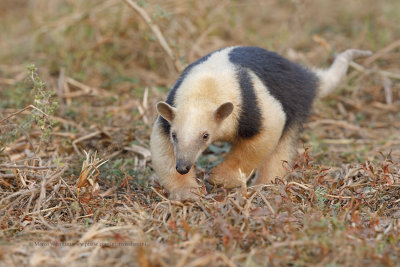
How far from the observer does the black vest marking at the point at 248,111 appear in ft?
17.3

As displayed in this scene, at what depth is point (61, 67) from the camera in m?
9.31

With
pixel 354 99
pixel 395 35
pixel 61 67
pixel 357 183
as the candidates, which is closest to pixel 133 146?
pixel 357 183

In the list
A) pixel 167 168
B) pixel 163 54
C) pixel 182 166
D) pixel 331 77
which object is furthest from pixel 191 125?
pixel 163 54

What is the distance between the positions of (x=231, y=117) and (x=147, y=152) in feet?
5.33

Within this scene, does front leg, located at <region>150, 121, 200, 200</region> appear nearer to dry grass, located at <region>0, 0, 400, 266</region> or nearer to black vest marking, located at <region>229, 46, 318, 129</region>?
dry grass, located at <region>0, 0, 400, 266</region>

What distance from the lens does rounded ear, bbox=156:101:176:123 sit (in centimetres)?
488

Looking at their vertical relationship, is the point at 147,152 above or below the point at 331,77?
below

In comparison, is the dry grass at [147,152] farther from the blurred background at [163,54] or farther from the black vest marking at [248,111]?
the black vest marking at [248,111]

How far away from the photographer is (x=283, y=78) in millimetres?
6133

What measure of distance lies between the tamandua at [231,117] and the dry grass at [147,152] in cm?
30

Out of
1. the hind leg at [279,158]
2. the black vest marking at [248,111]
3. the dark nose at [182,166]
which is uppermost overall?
the black vest marking at [248,111]

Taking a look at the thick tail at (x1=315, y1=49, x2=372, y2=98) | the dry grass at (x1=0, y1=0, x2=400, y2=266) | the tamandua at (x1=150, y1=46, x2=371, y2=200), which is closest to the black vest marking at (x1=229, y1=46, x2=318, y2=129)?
the tamandua at (x1=150, y1=46, x2=371, y2=200)

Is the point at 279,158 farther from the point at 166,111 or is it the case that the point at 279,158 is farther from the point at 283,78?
the point at 166,111

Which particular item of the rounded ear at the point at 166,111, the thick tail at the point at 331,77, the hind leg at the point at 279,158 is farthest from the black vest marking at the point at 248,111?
the thick tail at the point at 331,77
